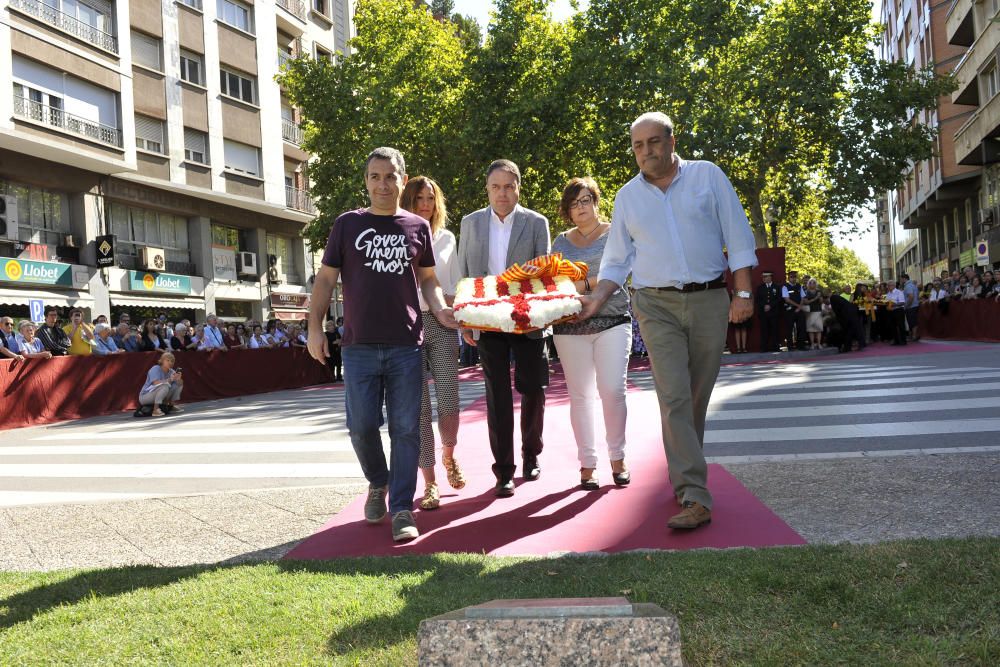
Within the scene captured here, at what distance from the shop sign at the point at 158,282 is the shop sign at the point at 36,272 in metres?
2.58

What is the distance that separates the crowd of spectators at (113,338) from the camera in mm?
14750

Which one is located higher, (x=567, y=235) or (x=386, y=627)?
(x=567, y=235)

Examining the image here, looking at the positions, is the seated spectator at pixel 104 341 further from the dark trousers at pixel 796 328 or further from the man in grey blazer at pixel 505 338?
the dark trousers at pixel 796 328

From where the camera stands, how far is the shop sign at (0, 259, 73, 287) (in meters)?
23.4

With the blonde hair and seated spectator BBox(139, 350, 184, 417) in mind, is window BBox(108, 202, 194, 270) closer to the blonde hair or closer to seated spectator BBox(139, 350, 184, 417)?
seated spectator BBox(139, 350, 184, 417)

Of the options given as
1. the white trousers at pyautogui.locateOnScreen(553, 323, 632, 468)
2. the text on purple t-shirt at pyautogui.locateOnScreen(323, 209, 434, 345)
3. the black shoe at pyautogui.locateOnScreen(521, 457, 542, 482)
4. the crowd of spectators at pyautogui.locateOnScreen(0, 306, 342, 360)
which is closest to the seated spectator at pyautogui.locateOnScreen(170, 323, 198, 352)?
the crowd of spectators at pyautogui.locateOnScreen(0, 306, 342, 360)

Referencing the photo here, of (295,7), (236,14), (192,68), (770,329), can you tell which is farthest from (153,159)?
(770,329)

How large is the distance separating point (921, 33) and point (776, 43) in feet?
71.9

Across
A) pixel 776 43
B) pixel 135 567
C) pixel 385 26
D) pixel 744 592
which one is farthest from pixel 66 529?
pixel 385 26

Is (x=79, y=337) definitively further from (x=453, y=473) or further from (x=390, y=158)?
(x=390, y=158)

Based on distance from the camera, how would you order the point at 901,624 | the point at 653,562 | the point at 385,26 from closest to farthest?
the point at 901,624
the point at 653,562
the point at 385,26

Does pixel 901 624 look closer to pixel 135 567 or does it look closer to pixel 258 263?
pixel 135 567

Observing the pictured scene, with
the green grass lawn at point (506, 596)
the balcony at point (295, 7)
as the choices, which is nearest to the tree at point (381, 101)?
the balcony at point (295, 7)

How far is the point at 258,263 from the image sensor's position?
34.9 metres
